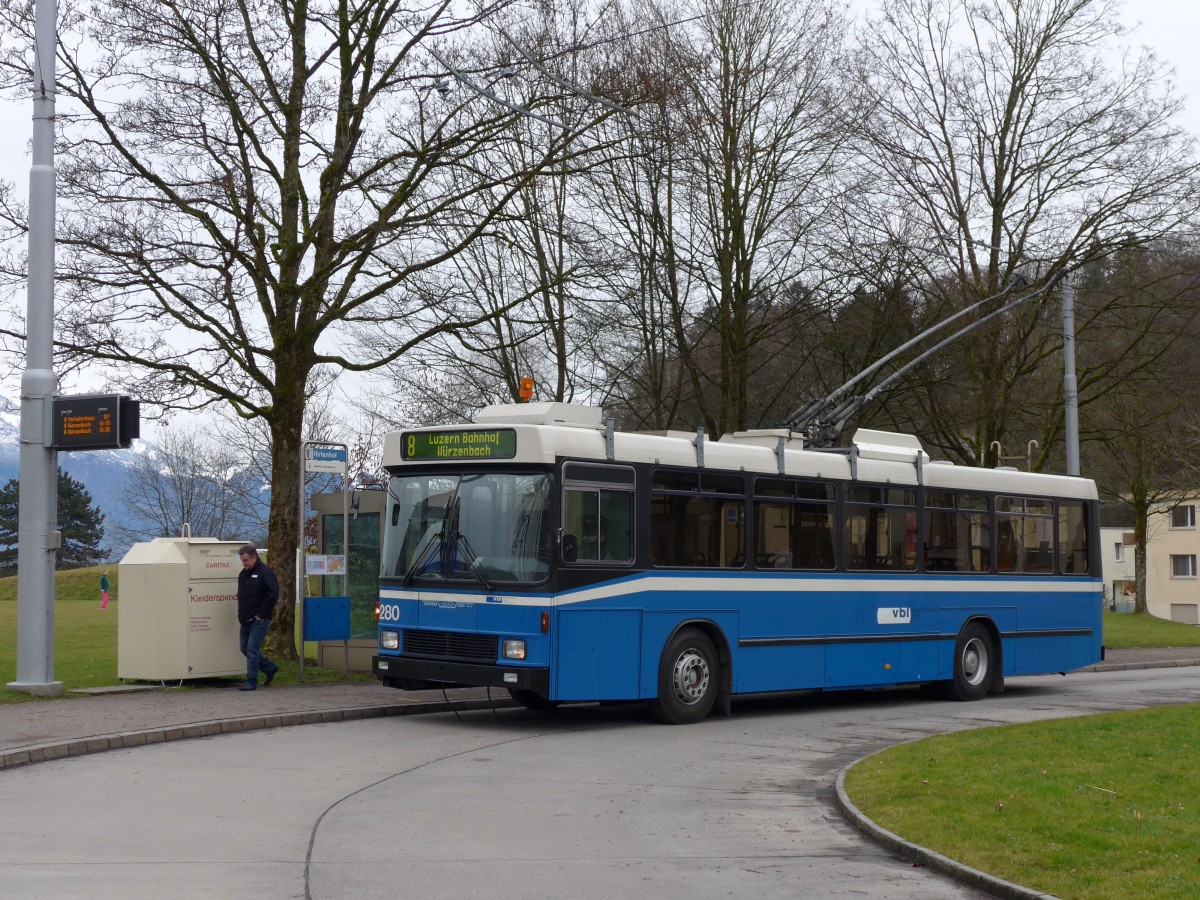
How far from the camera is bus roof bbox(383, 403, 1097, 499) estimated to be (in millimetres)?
14711

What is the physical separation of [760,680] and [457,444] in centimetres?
441

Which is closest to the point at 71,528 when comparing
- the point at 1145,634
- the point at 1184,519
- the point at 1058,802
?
the point at 1184,519

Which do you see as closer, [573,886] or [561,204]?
[573,886]

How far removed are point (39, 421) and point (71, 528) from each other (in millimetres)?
76463

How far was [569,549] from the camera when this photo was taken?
47.5 ft

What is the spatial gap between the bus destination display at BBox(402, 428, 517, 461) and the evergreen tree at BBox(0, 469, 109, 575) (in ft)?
251

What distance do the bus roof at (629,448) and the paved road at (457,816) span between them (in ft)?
9.11

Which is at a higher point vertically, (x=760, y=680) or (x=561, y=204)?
(x=561, y=204)

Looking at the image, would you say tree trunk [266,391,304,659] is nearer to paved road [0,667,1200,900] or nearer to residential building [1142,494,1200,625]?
paved road [0,667,1200,900]

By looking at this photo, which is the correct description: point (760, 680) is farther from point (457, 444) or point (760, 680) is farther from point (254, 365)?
point (254, 365)

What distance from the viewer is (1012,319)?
30984 mm

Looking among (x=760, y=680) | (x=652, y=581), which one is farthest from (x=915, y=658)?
(x=652, y=581)

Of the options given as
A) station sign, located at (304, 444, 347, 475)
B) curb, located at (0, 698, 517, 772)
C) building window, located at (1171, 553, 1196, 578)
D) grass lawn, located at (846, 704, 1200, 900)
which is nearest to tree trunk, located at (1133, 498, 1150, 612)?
building window, located at (1171, 553, 1196, 578)

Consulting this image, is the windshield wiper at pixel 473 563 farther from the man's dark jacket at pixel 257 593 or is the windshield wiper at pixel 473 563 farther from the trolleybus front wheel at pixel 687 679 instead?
the man's dark jacket at pixel 257 593
